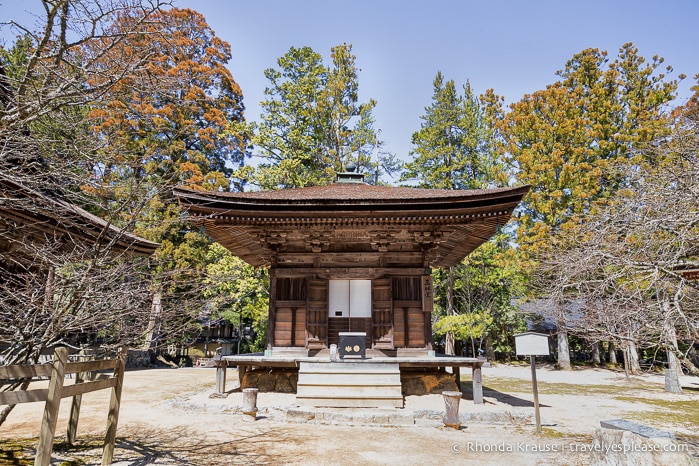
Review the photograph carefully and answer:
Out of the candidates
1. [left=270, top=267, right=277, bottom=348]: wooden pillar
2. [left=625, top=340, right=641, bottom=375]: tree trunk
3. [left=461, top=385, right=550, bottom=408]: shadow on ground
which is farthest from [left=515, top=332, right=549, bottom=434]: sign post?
[left=625, top=340, right=641, bottom=375]: tree trunk

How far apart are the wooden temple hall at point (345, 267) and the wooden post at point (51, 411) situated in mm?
5703

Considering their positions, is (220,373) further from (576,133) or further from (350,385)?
(576,133)

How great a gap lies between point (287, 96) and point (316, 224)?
18728mm

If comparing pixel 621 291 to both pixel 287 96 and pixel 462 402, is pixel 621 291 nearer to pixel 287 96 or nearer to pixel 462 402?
pixel 462 402

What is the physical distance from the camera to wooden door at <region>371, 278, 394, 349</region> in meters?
10.7

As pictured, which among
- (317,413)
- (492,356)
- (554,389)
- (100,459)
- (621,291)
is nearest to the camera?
(100,459)

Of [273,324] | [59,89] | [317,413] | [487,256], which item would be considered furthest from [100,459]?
[487,256]

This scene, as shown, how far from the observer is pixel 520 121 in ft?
72.7

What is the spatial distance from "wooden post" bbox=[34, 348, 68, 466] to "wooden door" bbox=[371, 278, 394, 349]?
7.65m

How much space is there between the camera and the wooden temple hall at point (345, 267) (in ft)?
31.9

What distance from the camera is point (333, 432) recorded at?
721 centimetres

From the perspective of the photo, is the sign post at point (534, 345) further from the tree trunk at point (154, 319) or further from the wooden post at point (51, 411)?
the wooden post at point (51, 411)

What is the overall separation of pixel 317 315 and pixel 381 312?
5.84 ft

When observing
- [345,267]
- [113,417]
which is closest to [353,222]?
[345,267]
